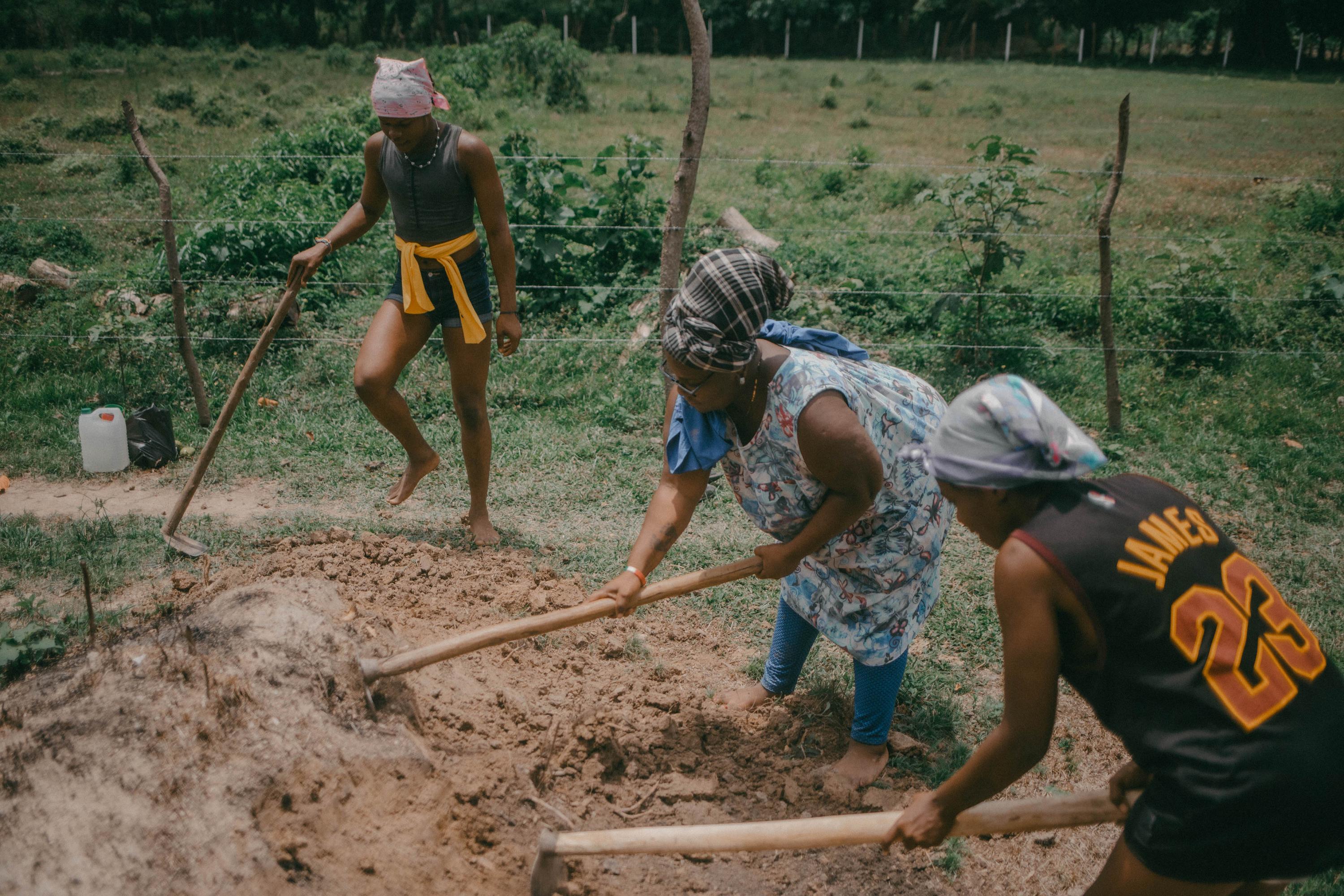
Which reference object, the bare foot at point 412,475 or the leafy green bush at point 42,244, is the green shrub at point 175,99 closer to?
the leafy green bush at point 42,244

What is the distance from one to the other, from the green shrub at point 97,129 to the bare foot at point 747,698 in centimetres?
1355

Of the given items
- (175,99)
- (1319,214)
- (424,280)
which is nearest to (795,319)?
(424,280)

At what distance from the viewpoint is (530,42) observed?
1881 cm

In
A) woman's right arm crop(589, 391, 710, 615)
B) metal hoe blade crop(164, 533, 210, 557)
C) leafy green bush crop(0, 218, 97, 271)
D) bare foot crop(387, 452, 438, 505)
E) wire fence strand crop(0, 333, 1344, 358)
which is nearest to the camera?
woman's right arm crop(589, 391, 710, 615)

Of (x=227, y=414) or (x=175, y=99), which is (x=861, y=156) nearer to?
(x=227, y=414)

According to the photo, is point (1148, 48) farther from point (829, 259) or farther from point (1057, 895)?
point (1057, 895)

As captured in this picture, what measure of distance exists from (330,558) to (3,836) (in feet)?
5.70

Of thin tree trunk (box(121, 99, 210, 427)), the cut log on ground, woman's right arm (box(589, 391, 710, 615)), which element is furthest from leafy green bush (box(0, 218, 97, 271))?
woman's right arm (box(589, 391, 710, 615))

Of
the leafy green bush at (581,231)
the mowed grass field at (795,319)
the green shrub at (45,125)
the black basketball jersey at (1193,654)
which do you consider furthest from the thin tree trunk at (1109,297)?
the green shrub at (45,125)

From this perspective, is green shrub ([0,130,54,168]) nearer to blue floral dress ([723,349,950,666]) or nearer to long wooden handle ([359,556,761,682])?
long wooden handle ([359,556,761,682])

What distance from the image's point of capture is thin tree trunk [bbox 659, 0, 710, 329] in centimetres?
473

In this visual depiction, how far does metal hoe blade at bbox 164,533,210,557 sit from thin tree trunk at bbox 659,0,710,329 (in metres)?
2.38

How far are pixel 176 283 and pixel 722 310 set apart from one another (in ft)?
14.2

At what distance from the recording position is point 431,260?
3.98 meters
